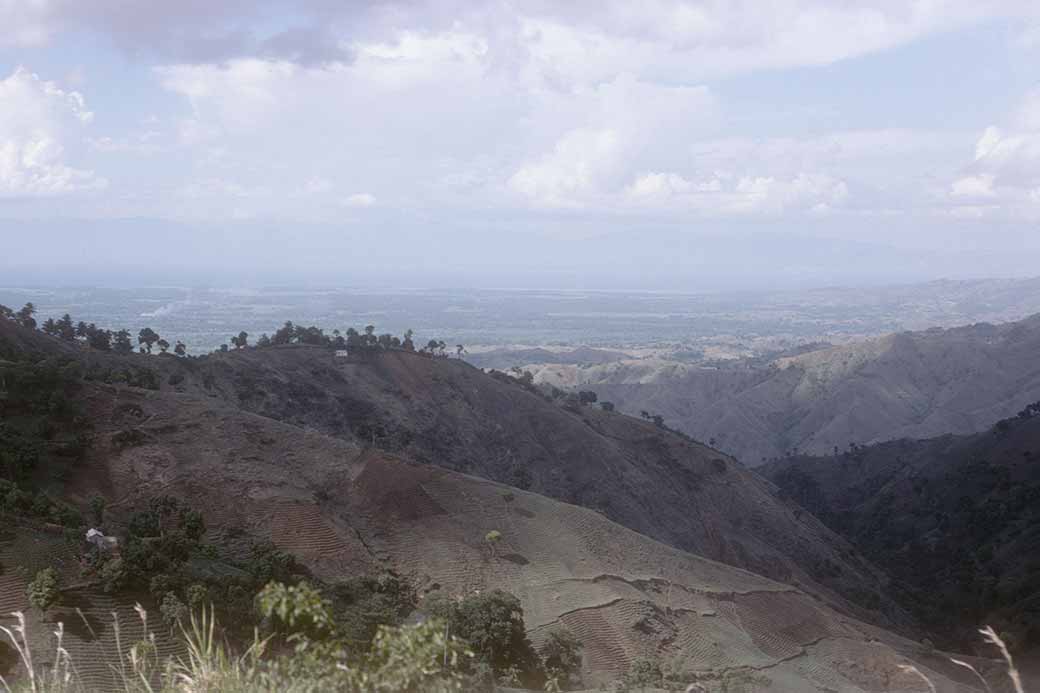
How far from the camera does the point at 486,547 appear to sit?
39.5 metres

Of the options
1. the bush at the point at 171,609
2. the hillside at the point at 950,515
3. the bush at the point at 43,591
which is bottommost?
the hillside at the point at 950,515

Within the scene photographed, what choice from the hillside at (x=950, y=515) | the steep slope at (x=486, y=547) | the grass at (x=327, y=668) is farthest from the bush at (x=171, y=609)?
the hillside at (x=950, y=515)

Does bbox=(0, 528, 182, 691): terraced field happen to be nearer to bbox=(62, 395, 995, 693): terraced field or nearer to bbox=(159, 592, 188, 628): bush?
bbox=(159, 592, 188, 628): bush

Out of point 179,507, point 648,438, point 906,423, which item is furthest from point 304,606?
point 906,423

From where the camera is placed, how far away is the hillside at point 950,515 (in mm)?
60094

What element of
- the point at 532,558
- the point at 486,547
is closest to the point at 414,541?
the point at 486,547

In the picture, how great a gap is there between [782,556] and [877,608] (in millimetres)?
8191

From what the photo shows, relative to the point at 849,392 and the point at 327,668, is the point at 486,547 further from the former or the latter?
the point at 849,392

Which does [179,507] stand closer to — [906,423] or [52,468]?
[52,468]

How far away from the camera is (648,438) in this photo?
81000mm

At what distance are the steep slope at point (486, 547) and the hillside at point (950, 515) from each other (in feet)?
53.6

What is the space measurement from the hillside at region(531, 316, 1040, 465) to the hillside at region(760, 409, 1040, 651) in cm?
3719

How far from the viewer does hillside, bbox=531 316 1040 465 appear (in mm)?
149875

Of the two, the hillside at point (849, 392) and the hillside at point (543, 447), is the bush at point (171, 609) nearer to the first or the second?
the hillside at point (543, 447)
